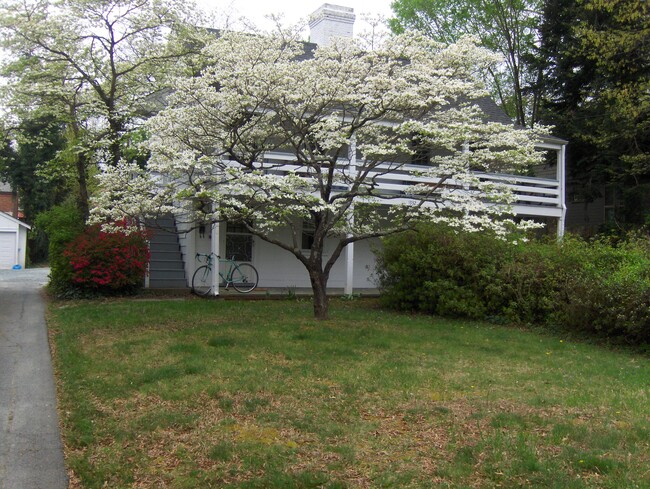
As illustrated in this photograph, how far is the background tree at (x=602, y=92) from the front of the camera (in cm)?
1755

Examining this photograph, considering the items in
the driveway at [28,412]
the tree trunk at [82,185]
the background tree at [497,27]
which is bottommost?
the driveway at [28,412]

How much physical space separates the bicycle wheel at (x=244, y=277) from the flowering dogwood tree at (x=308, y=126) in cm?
533

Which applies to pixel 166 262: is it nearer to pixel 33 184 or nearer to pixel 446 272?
pixel 446 272

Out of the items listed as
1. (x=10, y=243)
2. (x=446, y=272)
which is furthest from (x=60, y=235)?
(x=10, y=243)

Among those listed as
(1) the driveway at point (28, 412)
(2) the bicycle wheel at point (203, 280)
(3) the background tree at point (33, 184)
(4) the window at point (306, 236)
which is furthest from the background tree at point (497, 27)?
(1) the driveway at point (28, 412)

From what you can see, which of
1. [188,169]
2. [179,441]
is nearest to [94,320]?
[188,169]

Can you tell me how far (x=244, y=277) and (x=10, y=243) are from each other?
63.0 ft

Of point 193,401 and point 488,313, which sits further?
point 488,313

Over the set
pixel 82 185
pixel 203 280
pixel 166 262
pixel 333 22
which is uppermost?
pixel 333 22

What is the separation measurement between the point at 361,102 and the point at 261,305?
5.47 meters

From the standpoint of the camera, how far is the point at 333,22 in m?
18.8

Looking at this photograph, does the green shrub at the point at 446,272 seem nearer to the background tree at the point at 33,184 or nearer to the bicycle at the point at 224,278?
the bicycle at the point at 224,278

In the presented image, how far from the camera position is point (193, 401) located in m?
6.13

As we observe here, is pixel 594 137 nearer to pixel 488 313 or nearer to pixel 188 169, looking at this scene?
pixel 488 313
